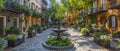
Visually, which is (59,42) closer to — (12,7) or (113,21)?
(12,7)

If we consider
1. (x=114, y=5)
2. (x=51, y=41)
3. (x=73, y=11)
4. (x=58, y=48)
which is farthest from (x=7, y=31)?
(x=73, y=11)

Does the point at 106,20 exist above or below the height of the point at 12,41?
above

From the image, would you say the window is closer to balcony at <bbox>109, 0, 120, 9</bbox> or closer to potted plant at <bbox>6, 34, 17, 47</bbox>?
balcony at <bbox>109, 0, 120, 9</bbox>

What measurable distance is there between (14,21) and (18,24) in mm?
809

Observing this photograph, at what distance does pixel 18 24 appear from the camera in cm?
2066

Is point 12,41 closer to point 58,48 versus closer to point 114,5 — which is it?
point 58,48

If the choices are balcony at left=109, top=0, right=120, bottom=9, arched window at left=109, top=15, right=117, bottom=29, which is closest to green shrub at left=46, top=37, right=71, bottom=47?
balcony at left=109, top=0, right=120, bottom=9

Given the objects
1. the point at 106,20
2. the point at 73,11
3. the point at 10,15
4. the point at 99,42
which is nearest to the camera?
the point at 99,42

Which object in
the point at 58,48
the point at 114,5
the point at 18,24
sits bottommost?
the point at 58,48

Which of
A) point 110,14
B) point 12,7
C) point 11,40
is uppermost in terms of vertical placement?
point 12,7

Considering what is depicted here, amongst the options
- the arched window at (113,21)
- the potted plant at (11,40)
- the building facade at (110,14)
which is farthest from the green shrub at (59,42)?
the arched window at (113,21)

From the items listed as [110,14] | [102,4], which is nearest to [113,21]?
[110,14]

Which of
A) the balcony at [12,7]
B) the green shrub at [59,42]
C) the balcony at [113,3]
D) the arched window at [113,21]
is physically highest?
the balcony at [113,3]

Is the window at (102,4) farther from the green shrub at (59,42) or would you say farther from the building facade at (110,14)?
the green shrub at (59,42)
